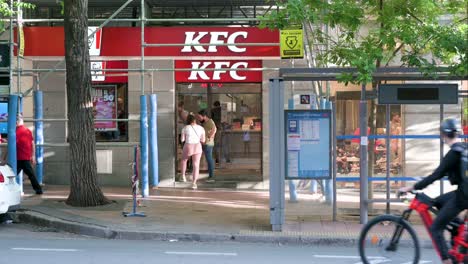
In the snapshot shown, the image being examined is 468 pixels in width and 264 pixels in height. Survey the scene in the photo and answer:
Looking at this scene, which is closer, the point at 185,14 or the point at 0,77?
the point at 0,77

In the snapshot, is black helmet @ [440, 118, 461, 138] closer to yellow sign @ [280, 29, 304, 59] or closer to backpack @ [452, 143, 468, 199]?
backpack @ [452, 143, 468, 199]

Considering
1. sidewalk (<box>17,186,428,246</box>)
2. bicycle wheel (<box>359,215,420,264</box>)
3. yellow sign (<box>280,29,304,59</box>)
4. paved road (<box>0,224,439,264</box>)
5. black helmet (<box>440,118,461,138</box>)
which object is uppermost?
yellow sign (<box>280,29,304,59</box>)

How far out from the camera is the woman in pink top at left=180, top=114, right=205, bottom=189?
14709 mm

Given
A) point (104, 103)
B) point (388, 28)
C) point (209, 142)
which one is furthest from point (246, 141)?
point (388, 28)

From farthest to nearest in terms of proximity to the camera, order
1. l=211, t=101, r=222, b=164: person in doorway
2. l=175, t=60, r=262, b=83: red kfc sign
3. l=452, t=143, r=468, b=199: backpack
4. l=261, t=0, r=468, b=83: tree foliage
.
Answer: l=211, t=101, r=222, b=164: person in doorway < l=175, t=60, r=262, b=83: red kfc sign < l=261, t=0, r=468, b=83: tree foliage < l=452, t=143, r=468, b=199: backpack

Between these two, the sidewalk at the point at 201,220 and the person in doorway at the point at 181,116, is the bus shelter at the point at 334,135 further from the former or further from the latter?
the person in doorway at the point at 181,116

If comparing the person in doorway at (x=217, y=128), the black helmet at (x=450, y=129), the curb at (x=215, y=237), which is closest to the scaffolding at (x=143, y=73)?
the curb at (x=215, y=237)

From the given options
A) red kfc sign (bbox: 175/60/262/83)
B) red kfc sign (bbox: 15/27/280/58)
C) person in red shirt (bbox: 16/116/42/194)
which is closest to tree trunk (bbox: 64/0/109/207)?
person in red shirt (bbox: 16/116/42/194)

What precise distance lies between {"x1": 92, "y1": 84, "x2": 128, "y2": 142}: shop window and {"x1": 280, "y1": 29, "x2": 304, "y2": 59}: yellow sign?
4.86 m

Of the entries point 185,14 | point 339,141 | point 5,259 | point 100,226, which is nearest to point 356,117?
point 339,141

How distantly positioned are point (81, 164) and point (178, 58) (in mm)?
4085

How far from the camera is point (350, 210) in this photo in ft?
35.7

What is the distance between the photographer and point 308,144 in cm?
1041

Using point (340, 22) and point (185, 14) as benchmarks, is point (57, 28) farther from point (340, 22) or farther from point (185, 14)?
point (340, 22)
